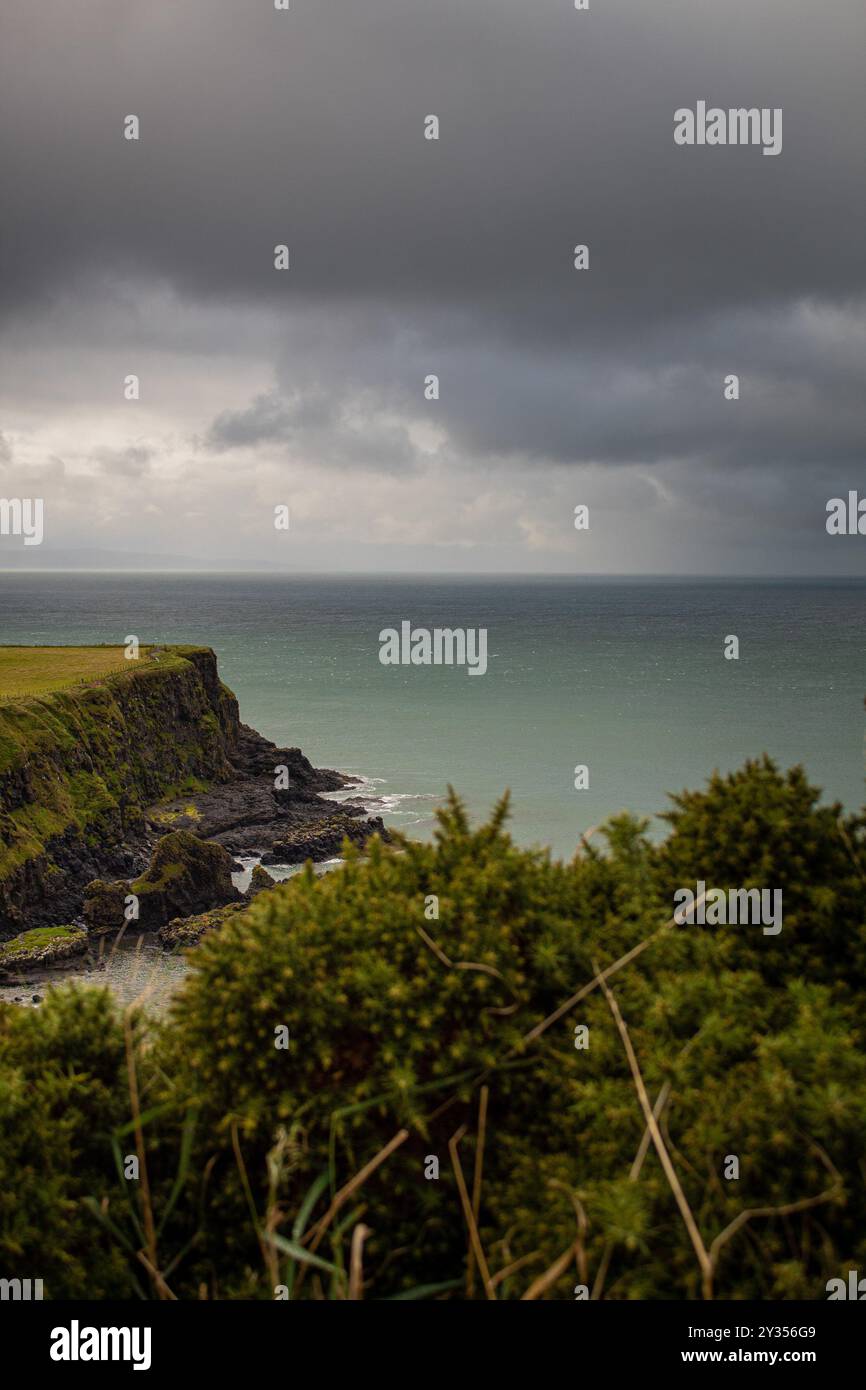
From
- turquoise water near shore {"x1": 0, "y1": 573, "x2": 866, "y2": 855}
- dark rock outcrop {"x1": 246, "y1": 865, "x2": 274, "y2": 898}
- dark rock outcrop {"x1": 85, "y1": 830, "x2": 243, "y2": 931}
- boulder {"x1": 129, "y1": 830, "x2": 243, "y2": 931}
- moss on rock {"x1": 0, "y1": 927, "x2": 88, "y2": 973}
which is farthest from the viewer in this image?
turquoise water near shore {"x1": 0, "y1": 573, "x2": 866, "y2": 855}

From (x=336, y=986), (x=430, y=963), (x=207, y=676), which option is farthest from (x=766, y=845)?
(x=207, y=676)

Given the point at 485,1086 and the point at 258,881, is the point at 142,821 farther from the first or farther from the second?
the point at 485,1086

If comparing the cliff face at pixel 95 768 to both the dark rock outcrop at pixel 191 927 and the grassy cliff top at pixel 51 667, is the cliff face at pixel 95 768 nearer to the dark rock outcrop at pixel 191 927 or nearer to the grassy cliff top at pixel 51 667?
the grassy cliff top at pixel 51 667

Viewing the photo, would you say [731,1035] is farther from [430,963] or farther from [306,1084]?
[306,1084]

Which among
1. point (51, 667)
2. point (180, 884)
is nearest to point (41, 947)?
point (180, 884)

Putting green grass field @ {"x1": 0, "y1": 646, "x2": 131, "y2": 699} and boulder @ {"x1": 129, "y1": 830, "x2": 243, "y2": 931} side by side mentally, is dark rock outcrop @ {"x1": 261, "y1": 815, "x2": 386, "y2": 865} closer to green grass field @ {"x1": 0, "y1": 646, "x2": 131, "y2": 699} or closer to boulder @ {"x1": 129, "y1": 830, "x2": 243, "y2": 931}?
boulder @ {"x1": 129, "y1": 830, "x2": 243, "y2": 931}

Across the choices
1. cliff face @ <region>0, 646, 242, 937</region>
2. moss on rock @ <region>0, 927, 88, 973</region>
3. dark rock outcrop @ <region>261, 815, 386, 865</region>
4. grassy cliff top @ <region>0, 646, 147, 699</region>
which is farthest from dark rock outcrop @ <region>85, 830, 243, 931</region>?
grassy cliff top @ <region>0, 646, 147, 699</region>

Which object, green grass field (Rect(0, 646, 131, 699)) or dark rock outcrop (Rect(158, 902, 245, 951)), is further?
green grass field (Rect(0, 646, 131, 699))
